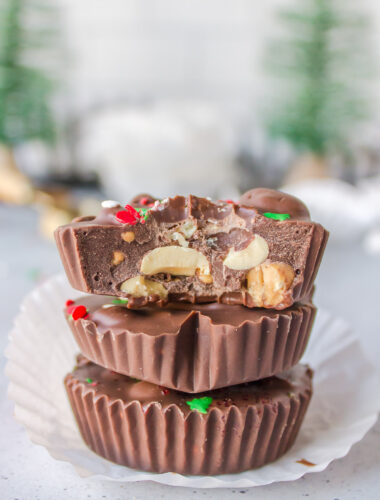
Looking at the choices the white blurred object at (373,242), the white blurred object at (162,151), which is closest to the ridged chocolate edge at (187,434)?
the white blurred object at (373,242)

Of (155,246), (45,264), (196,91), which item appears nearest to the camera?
(155,246)

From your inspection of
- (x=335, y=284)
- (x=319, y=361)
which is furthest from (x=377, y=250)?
(x=319, y=361)

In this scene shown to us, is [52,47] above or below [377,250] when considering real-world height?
above

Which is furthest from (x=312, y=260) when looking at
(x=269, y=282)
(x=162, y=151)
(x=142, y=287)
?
(x=162, y=151)

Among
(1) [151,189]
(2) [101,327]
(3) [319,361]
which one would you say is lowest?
(1) [151,189]

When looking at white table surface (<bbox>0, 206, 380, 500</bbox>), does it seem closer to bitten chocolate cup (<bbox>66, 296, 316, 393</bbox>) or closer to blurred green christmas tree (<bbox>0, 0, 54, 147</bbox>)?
bitten chocolate cup (<bbox>66, 296, 316, 393</bbox>)

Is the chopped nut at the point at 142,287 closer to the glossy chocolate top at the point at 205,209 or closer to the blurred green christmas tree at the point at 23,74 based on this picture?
the glossy chocolate top at the point at 205,209

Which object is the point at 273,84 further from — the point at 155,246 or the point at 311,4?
the point at 155,246
